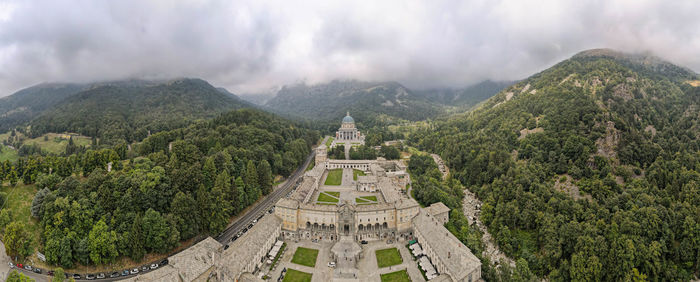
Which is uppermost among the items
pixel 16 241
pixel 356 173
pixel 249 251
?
pixel 16 241

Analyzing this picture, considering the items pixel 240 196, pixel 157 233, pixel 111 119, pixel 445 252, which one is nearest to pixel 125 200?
pixel 157 233

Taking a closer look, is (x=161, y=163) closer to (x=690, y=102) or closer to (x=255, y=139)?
(x=255, y=139)

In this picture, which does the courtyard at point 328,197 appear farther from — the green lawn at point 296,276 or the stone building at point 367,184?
the green lawn at point 296,276

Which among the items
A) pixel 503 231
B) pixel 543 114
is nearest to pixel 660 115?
→ pixel 543 114

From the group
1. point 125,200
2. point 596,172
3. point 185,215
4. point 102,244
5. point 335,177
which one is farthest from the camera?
point 335,177

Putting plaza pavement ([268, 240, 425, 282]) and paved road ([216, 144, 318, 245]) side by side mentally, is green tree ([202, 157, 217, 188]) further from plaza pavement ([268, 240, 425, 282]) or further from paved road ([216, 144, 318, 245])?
plaza pavement ([268, 240, 425, 282])

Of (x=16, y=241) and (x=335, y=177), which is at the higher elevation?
(x=16, y=241)

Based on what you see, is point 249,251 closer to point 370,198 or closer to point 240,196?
point 240,196
